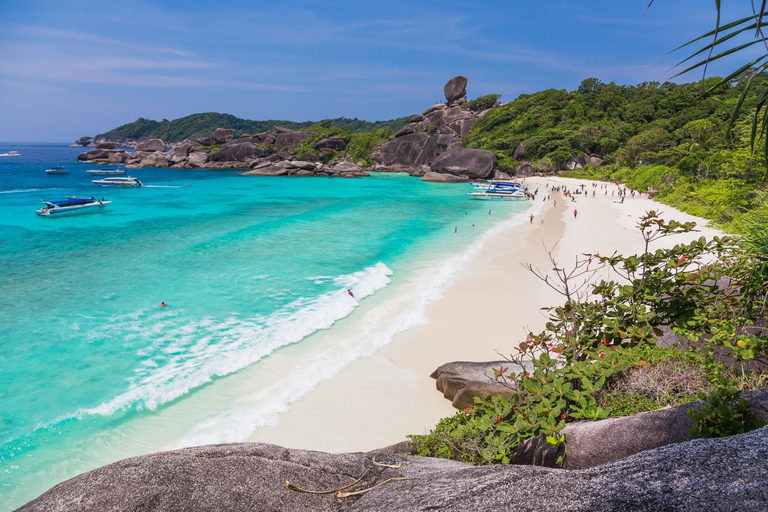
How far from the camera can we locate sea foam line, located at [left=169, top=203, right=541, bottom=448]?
7730 millimetres

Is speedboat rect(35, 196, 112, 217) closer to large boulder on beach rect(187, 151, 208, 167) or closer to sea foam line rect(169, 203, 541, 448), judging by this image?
sea foam line rect(169, 203, 541, 448)

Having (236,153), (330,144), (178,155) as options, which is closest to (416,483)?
(236,153)

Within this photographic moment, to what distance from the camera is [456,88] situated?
91.9 metres

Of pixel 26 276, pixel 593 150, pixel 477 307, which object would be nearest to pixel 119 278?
pixel 26 276

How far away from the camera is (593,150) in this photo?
212 ft

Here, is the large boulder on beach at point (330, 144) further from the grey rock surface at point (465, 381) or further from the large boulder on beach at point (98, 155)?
the grey rock surface at point (465, 381)

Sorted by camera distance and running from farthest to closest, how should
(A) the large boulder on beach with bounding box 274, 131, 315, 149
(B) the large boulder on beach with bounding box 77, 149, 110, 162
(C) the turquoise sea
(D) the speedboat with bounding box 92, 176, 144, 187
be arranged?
(B) the large boulder on beach with bounding box 77, 149, 110, 162, (A) the large boulder on beach with bounding box 274, 131, 315, 149, (D) the speedboat with bounding box 92, 176, 144, 187, (C) the turquoise sea

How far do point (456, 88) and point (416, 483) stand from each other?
99480 millimetres

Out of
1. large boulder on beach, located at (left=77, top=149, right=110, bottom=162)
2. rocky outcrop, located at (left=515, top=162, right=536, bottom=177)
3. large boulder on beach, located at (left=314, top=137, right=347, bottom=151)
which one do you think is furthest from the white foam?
large boulder on beach, located at (left=77, top=149, right=110, bottom=162)

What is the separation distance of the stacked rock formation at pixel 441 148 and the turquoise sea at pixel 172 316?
1382 inches

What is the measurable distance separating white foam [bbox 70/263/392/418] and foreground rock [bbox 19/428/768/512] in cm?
723

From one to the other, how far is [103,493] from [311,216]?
30.9 meters

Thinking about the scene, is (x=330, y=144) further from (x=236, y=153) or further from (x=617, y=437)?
(x=617, y=437)

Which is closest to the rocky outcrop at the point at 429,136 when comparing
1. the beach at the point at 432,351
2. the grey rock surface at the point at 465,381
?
the beach at the point at 432,351
